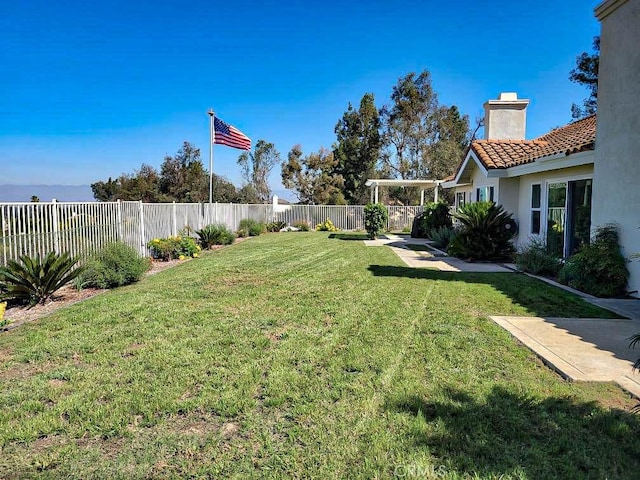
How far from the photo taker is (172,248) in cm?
1327

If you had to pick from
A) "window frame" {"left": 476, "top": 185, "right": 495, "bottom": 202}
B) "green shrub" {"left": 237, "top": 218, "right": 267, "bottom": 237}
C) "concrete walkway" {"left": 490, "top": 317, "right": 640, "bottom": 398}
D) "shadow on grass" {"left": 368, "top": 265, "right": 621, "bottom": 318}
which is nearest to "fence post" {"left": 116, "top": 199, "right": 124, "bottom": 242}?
"shadow on grass" {"left": 368, "top": 265, "right": 621, "bottom": 318}

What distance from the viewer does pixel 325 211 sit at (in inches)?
1178

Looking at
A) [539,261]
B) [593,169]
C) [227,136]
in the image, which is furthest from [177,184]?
[593,169]

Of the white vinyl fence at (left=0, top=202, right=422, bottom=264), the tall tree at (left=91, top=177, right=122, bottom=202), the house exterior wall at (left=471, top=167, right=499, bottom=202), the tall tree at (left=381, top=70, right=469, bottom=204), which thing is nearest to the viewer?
the white vinyl fence at (left=0, top=202, right=422, bottom=264)

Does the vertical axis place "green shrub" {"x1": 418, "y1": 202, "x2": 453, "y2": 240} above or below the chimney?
below

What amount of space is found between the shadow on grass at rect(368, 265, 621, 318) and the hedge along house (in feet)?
6.56

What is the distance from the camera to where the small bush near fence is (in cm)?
1288

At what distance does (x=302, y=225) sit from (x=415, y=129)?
17.5 m

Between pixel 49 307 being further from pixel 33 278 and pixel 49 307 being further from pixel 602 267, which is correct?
pixel 602 267

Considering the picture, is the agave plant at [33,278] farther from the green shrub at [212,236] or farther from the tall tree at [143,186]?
the tall tree at [143,186]

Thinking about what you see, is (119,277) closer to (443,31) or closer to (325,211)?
(443,31)

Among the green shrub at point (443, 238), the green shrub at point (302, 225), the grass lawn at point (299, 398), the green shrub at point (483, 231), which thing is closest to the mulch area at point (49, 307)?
the grass lawn at point (299, 398)

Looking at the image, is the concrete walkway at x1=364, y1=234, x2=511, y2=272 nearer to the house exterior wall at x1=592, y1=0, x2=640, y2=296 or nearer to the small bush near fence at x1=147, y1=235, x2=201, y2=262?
the house exterior wall at x1=592, y1=0, x2=640, y2=296

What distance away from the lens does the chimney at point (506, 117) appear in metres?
16.0
